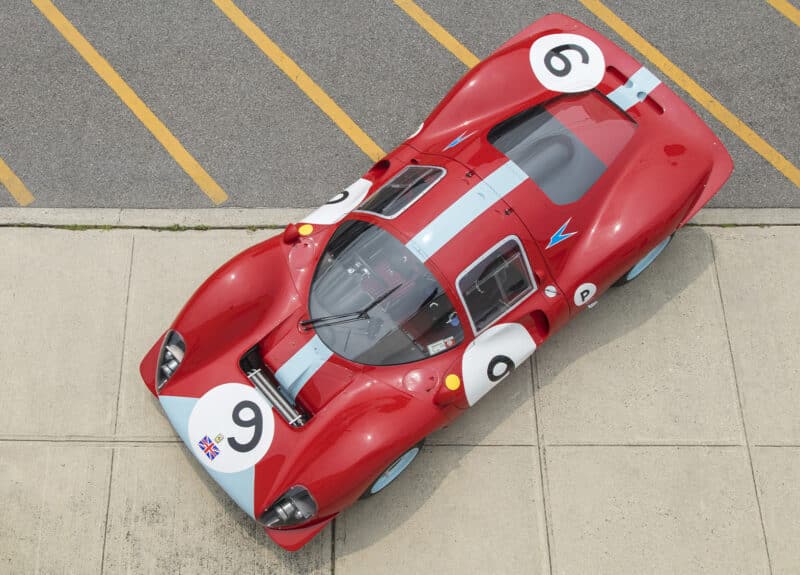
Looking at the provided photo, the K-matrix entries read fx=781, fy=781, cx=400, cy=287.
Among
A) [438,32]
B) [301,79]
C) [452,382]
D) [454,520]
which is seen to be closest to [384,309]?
[452,382]

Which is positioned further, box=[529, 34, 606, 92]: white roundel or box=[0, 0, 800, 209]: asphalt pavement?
box=[0, 0, 800, 209]: asphalt pavement

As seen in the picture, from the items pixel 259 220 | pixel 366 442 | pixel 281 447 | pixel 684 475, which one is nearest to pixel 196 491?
pixel 281 447

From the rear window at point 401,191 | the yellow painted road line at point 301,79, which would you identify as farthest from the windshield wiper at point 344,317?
the yellow painted road line at point 301,79

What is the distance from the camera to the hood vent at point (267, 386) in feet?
16.8

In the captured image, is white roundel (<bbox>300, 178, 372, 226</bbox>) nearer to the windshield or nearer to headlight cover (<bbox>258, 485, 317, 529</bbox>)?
the windshield

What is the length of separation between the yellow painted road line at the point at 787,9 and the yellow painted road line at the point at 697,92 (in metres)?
1.22

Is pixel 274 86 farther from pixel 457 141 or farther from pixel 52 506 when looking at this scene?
pixel 52 506

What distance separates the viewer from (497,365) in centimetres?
530

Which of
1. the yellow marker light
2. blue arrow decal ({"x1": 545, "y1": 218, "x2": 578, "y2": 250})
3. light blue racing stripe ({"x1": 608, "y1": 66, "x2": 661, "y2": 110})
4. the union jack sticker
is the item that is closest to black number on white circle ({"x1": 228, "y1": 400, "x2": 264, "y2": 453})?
the union jack sticker

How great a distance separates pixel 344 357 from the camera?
514 centimetres

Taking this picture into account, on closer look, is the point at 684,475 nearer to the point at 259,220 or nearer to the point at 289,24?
the point at 259,220

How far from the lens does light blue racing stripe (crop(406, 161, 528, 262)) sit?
5141 millimetres

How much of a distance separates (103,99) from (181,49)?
2.77ft

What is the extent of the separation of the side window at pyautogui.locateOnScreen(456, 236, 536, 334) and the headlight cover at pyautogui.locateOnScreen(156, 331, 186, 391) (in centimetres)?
196
